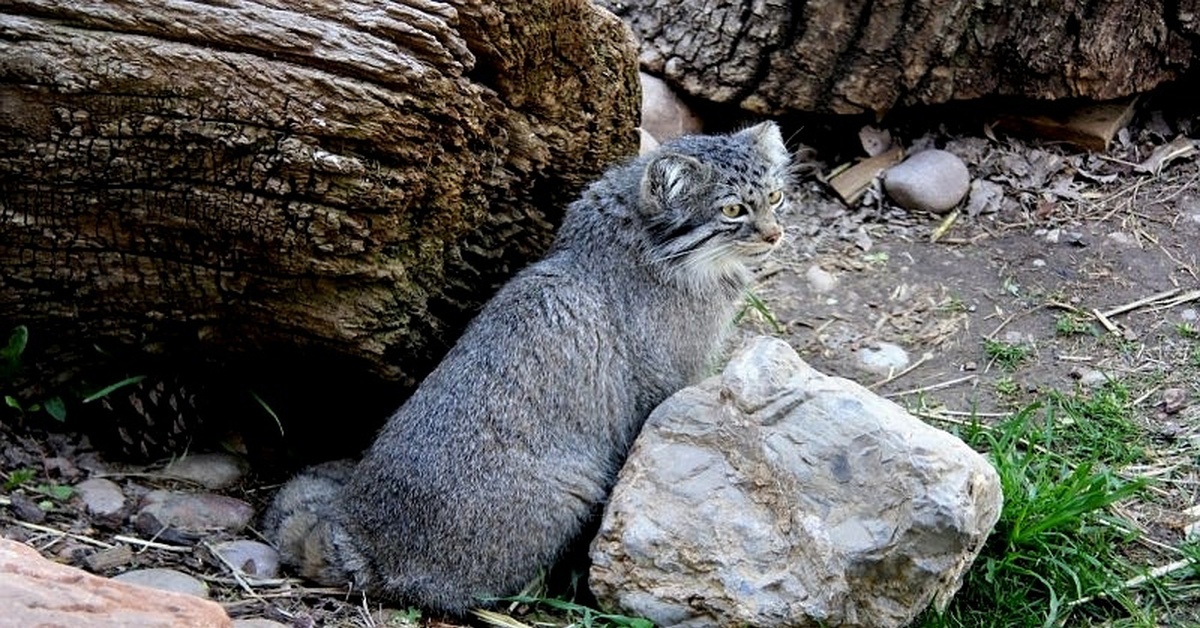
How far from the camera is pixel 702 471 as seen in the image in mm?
4652

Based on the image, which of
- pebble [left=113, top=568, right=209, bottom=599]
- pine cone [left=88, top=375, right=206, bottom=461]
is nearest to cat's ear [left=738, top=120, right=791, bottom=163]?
pine cone [left=88, top=375, right=206, bottom=461]

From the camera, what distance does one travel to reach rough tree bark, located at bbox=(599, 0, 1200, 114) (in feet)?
21.5

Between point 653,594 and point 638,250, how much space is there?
1.42m

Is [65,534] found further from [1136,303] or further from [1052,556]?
[1136,303]

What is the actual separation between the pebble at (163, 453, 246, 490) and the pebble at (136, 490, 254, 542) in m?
0.12

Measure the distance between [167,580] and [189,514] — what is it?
506mm

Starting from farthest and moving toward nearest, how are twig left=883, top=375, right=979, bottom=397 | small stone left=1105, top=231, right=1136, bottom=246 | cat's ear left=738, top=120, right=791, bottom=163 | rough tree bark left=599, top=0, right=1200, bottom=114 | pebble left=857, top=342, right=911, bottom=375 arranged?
1. rough tree bark left=599, top=0, right=1200, bottom=114
2. small stone left=1105, top=231, right=1136, bottom=246
3. pebble left=857, top=342, right=911, bottom=375
4. twig left=883, top=375, right=979, bottom=397
5. cat's ear left=738, top=120, right=791, bottom=163

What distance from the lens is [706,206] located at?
521cm

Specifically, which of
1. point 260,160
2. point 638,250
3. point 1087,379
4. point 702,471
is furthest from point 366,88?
point 1087,379

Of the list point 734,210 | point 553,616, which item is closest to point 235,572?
point 553,616

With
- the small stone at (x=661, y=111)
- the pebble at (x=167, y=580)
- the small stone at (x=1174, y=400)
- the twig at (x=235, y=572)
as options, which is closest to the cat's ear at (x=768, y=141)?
the small stone at (x=661, y=111)

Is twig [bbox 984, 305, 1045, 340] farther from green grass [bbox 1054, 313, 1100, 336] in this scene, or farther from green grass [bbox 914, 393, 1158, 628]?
green grass [bbox 914, 393, 1158, 628]

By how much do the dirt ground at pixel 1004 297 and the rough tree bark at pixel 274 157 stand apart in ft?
2.65

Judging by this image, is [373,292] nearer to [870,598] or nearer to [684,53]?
[870,598]
